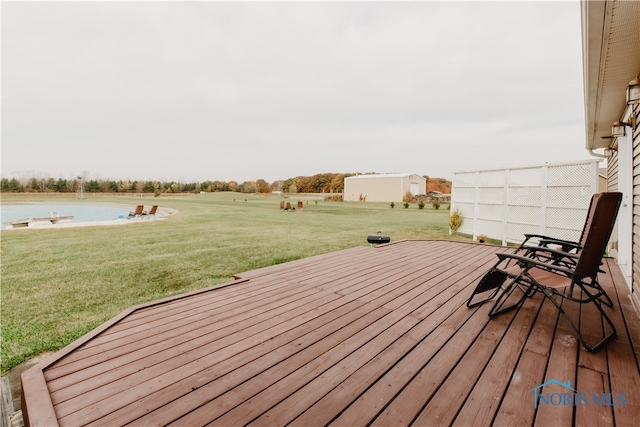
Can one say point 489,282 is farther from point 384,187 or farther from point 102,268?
point 384,187

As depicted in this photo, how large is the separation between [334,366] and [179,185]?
56.0 metres

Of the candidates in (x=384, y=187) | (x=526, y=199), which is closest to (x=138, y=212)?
(x=526, y=199)

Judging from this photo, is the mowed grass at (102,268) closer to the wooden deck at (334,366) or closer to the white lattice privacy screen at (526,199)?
the wooden deck at (334,366)

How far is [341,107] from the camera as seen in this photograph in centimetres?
2216

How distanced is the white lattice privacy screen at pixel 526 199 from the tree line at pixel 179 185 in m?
38.9

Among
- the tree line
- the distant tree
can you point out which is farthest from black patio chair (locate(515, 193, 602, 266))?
the distant tree

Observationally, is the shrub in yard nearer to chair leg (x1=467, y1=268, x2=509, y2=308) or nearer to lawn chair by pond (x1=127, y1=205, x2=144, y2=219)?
chair leg (x1=467, y1=268, x2=509, y2=308)

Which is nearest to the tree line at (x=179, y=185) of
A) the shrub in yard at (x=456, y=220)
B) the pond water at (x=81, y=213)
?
the pond water at (x=81, y=213)

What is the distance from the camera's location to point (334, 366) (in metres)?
1.58

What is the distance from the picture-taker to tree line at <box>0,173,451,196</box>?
41375 millimetres

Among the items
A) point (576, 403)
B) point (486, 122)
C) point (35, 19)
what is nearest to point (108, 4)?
point (35, 19)

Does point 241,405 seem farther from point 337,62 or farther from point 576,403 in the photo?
point 337,62

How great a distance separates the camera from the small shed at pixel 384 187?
33031 millimetres

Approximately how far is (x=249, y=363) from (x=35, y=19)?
10994mm
